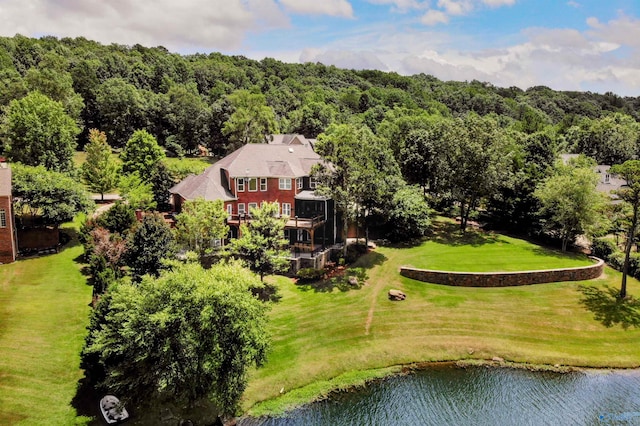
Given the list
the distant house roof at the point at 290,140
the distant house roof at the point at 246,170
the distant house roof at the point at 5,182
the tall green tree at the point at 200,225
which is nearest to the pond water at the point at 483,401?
the tall green tree at the point at 200,225

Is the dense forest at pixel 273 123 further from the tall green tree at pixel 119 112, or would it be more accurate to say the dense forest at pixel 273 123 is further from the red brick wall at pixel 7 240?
the red brick wall at pixel 7 240

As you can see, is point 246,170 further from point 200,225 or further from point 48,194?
point 48,194

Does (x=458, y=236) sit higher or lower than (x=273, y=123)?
lower

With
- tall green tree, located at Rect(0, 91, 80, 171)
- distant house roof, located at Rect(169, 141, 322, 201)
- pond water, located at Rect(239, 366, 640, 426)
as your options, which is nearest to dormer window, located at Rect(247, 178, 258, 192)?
distant house roof, located at Rect(169, 141, 322, 201)

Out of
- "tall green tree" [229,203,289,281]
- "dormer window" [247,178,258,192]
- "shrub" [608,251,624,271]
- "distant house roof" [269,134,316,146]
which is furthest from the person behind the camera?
"distant house roof" [269,134,316,146]

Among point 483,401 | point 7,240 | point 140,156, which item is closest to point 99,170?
point 140,156

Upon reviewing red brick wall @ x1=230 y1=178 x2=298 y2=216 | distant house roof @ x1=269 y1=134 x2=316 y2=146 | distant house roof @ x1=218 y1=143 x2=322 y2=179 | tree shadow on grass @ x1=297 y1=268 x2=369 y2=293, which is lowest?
tree shadow on grass @ x1=297 y1=268 x2=369 y2=293

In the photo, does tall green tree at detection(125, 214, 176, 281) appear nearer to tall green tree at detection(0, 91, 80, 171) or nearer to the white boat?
the white boat
